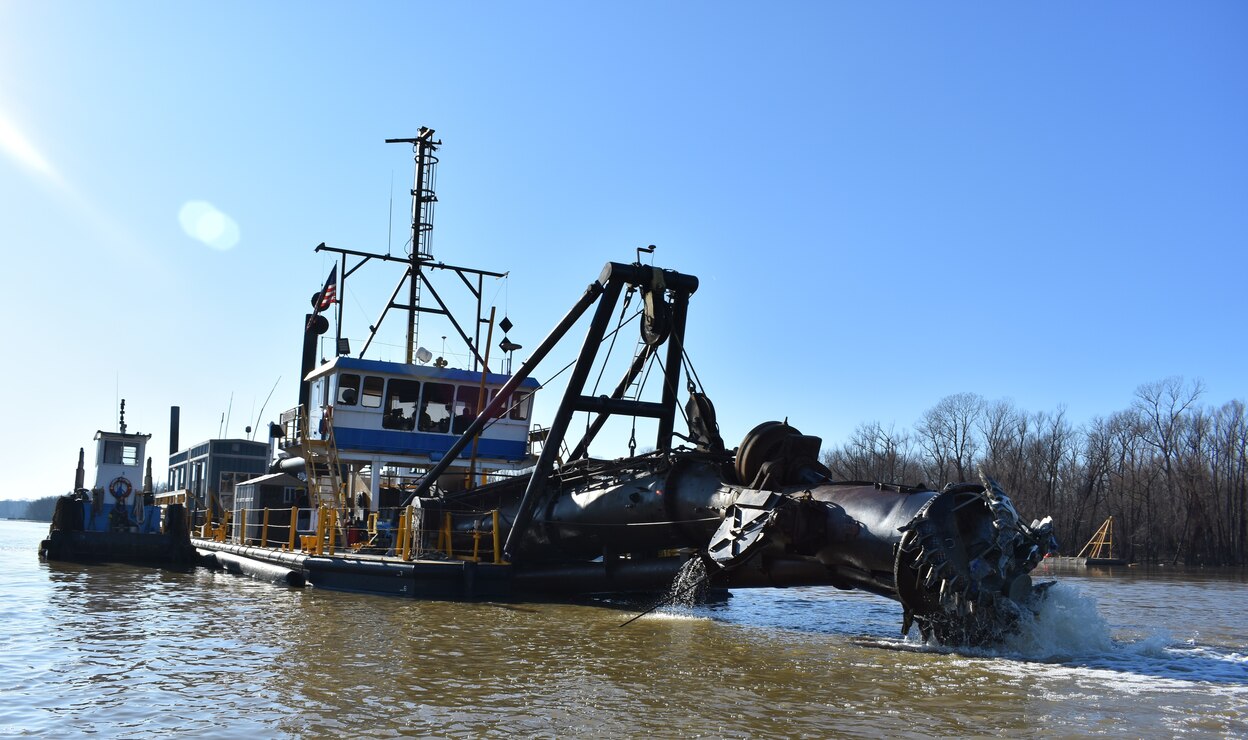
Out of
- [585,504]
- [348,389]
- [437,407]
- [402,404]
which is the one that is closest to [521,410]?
[437,407]

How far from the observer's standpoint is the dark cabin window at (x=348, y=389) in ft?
71.5

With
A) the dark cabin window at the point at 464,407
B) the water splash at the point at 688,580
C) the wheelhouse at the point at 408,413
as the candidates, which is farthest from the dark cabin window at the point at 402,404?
the water splash at the point at 688,580

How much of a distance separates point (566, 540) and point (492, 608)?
1630 mm

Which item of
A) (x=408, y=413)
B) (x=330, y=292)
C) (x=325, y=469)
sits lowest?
(x=325, y=469)

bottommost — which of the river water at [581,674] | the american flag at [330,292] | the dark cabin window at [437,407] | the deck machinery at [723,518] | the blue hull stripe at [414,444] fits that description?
the river water at [581,674]

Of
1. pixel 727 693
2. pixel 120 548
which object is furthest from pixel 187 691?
pixel 120 548

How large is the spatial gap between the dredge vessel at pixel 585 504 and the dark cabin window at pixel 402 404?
3cm

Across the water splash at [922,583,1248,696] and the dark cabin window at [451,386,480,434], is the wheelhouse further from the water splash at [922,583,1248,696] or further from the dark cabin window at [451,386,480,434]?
the water splash at [922,583,1248,696]

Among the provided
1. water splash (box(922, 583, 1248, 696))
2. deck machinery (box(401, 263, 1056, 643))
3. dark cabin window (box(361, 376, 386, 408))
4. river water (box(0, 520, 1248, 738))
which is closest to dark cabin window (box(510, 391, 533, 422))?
dark cabin window (box(361, 376, 386, 408))

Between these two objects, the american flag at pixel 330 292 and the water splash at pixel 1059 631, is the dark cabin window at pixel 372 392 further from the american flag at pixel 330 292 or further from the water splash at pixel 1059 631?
the water splash at pixel 1059 631

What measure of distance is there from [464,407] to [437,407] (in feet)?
2.02

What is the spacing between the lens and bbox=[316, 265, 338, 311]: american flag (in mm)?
25812

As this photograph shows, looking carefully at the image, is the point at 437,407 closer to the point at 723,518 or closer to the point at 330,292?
the point at 330,292

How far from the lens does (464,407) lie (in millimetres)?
22844
